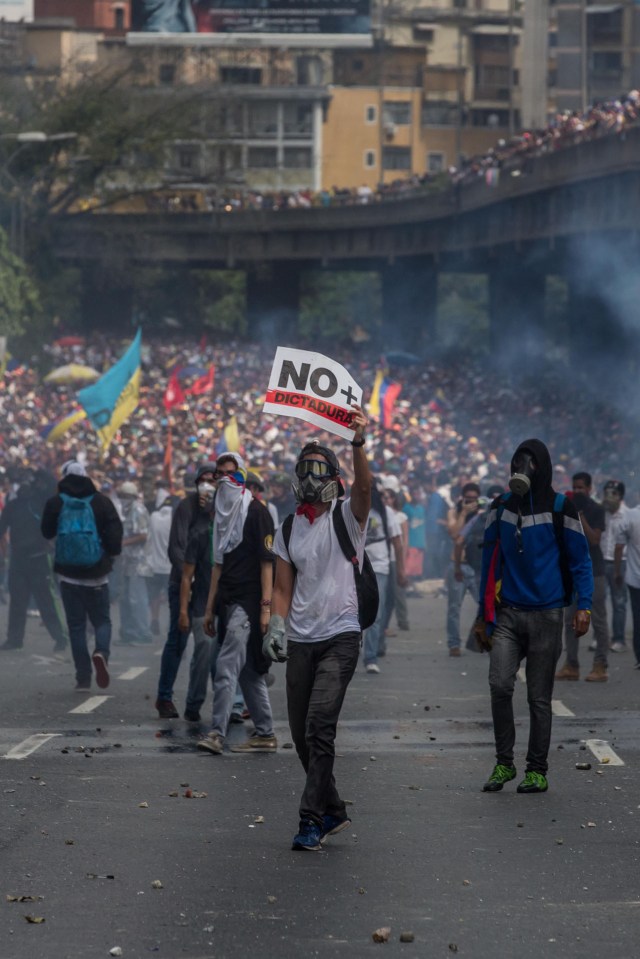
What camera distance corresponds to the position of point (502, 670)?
9.32 m

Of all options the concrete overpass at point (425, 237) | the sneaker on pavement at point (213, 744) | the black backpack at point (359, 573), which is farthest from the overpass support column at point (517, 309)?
the black backpack at point (359, 573)

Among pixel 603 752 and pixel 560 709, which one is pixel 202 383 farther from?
pixel 603 752

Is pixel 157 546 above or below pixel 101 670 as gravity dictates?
above

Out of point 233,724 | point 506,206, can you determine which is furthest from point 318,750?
point 506,206

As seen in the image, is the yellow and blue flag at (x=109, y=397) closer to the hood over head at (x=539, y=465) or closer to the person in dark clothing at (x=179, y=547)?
the person in dark clothing at (x=179, y=547)

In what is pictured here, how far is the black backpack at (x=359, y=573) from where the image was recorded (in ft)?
26.1

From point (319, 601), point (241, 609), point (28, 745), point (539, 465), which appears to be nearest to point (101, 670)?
point (28, 745)

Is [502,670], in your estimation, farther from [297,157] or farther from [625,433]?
[297,157]

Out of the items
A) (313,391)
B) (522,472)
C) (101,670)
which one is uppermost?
(313,391)

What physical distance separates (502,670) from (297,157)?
335 ft

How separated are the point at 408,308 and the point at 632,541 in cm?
5844

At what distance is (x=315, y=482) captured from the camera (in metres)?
7.90

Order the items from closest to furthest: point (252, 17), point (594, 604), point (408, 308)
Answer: point (594, 604)
point (252, 17)
point (408, 308)

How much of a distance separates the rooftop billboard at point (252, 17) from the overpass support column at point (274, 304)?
910cm
